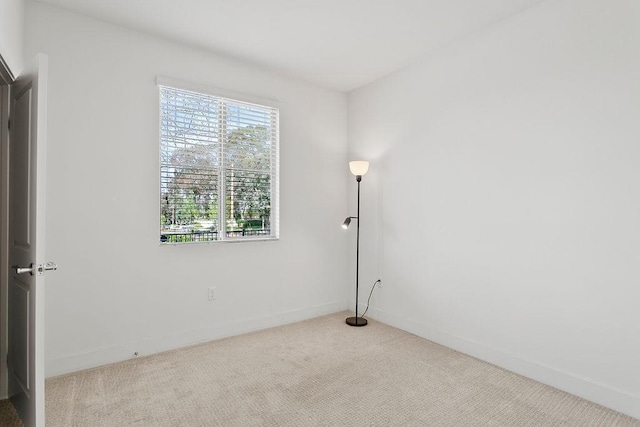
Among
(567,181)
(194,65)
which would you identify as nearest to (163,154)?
(194,65)

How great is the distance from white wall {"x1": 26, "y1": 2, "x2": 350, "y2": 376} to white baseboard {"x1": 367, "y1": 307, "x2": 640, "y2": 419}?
56.9 inches

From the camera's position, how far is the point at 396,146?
358 cm

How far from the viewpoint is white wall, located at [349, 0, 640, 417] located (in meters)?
2.13

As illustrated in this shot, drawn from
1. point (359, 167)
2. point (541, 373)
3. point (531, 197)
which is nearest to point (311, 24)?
point (359, 167)

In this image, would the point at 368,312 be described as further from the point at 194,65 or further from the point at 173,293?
the point at 194,65

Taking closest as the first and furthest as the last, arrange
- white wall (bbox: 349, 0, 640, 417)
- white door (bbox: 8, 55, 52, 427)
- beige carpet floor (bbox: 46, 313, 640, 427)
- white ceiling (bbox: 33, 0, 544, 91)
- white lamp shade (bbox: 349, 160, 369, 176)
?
white door (bbox: 8, 55, 52, 427)
beige carpet floor (bbox: 46, 313, 640, 427)
white wall (bbox: 349, 0, 640, 417)
white ceiling (bbox: 33, 0, 544, 91)
white lamp shade (bbox: 349, 160, 369, 176)

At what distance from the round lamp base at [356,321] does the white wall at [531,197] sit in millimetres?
Result: 372

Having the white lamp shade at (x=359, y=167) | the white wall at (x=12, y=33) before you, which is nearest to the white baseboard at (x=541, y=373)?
the white lamp shade at (x=359, y=167)

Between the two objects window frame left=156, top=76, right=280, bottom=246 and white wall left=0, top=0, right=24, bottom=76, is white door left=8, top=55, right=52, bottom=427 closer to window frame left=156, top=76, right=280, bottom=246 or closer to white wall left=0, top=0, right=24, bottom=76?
white wall left=0, top=0, right=24, bottom=76

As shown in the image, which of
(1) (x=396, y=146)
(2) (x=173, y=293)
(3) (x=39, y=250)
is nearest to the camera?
(3) (x=39, y=250)

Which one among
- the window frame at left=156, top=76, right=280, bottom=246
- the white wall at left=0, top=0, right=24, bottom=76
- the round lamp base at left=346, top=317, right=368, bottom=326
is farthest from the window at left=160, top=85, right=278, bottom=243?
the round lamp base at left=346, top=317, right=368, bottom=326

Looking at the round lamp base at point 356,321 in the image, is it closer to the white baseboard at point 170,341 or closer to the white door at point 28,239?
the white baseboard at point 170,341

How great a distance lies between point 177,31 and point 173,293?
216cm

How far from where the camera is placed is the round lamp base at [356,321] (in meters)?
3.62
